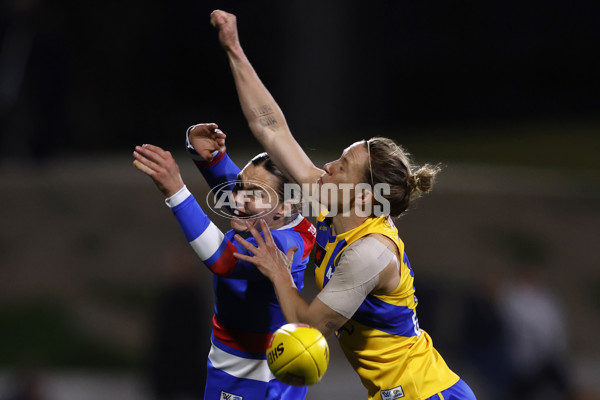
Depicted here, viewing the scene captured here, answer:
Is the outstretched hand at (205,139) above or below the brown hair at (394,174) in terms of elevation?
above

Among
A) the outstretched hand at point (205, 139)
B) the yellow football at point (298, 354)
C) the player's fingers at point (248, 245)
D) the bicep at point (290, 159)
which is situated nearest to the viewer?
the yellow football at point (298, 354)

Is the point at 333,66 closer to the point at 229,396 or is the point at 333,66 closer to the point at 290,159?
the point at 290,159

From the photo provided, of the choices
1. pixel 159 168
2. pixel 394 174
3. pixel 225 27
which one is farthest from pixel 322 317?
pixel 225 27

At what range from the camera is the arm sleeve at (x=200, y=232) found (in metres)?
3.35

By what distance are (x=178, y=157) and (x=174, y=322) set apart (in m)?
2.96

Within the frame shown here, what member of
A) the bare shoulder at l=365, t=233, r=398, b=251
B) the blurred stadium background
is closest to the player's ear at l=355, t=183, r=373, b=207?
the bare shoulder at l=365, t=233, r=398, b=251

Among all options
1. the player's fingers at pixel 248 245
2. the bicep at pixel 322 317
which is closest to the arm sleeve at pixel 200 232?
the player's fingers at pixel 248 245

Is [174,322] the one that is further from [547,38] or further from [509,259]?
[547,38]

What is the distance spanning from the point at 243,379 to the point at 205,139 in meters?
1.15

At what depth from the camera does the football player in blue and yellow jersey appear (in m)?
3.22

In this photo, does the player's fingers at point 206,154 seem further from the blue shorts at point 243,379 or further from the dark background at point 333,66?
the dark background at point 333,66

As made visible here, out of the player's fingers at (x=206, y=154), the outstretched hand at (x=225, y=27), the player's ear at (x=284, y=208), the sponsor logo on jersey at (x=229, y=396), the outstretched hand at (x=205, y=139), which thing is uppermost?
the outstretched hand at (x=225, y=27)

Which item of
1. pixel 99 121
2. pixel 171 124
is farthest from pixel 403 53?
pixel 99 121

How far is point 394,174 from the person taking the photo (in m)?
3.40
